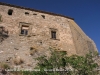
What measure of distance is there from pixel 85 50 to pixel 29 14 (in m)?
7.41

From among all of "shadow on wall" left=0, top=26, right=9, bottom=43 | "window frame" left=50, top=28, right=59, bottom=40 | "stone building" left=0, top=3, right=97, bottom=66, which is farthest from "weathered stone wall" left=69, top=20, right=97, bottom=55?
"shadow on wall" left=0, top=26, right=9, bottom=43

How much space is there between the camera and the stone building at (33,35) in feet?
40.7

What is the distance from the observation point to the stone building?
12398 millimetres

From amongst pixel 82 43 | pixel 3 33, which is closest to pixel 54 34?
pixel 82 43

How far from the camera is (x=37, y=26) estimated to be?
1474 centimetres

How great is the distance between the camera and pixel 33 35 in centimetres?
1388

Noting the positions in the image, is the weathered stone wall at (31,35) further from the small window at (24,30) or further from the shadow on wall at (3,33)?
the small window at (24,30)

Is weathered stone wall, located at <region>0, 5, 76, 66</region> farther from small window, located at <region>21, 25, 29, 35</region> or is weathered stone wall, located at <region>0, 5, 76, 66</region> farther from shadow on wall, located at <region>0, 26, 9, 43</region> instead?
small window, located at <region>21, 25, 29, 35</region>

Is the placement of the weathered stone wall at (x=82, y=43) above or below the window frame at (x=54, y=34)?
below

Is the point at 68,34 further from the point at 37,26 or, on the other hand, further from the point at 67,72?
the point at 67,72

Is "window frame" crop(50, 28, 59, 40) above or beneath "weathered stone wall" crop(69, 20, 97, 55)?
above

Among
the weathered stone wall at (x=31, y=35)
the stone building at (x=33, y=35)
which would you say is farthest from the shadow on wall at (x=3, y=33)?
the weathered stone wall at (x=31, y=35)

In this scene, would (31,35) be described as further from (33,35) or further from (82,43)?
(82,43)

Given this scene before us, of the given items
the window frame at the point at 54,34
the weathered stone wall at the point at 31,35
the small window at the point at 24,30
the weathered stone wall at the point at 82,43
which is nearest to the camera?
the weathered stone wall at the point at 31,35
